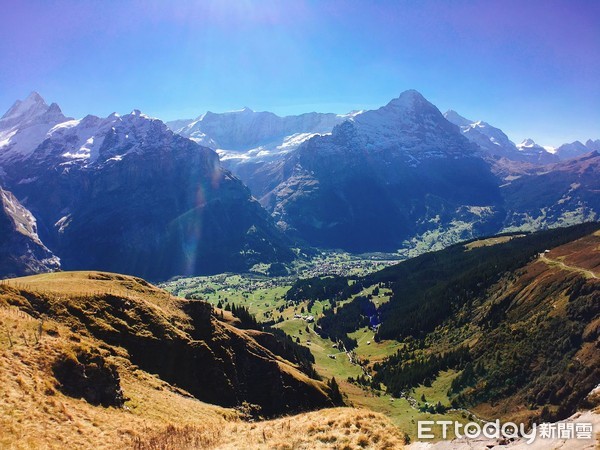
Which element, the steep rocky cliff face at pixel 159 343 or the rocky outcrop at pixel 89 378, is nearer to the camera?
the rocky outcrop at pixel 89 378

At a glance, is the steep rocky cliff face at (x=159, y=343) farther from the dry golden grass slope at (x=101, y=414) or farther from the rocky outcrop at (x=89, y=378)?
the dry golden grass slope at (x=101, y=414)

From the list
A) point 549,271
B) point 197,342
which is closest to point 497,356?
point 549,271

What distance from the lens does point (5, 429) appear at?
29.8m

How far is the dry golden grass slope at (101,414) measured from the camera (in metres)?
32.7

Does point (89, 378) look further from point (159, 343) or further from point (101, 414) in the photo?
point (159, 343)

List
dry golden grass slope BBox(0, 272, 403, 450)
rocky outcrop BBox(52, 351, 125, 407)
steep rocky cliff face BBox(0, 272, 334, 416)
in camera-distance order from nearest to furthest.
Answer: dry golden grass slope BBox(0, 272, 403, 450) < rocky outcrop BBox(52, 351, 125, 407) < steep rocky cliff face BBox(0, 272, 334, 416)

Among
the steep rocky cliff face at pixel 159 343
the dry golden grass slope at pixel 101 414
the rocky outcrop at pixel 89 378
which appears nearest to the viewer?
the dry golden grass slope at pixel 101 414

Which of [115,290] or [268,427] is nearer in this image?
[268,427]

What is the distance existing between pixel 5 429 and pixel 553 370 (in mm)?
148648

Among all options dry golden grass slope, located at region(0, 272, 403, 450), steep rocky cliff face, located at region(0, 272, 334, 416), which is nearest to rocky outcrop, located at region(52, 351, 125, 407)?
steep rocky cliff face, located at region(0, 272, 334, 416)

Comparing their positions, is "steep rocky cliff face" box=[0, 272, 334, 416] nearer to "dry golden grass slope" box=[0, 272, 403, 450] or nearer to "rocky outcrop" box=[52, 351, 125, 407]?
"rocky outcrop" box=[52, 351, 125, 407]

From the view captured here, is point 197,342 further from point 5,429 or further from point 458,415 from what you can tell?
point 458,415

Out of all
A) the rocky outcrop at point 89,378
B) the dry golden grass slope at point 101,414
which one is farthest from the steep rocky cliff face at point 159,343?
the dry golden grass slope at point 101,414

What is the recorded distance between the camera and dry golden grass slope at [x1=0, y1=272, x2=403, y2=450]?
3269 cm
